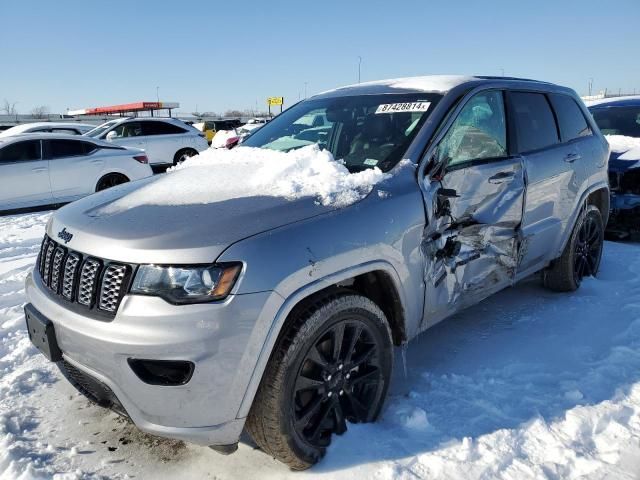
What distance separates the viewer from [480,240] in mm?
3152

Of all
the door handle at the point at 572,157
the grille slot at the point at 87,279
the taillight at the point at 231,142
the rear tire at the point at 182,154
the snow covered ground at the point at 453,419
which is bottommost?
the snow covered ground at the point at 453,419

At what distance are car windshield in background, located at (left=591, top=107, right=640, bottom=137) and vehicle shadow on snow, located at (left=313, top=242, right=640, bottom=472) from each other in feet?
11.9

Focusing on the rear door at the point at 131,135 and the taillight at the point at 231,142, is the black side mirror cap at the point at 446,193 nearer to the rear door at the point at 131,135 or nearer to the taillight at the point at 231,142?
the taillight at the point at 231,142

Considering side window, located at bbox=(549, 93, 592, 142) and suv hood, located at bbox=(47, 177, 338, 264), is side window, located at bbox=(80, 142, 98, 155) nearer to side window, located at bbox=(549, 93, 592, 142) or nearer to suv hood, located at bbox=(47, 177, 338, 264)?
suv hood, located at bbox=(47, 177, 338, 264)

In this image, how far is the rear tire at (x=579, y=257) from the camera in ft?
14.1

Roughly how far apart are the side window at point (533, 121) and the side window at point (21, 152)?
7783 millimetres

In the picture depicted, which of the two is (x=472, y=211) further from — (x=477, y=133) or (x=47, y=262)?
(x=47, y=262)

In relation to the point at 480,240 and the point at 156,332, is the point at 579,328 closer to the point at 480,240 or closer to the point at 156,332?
the point at 480,240

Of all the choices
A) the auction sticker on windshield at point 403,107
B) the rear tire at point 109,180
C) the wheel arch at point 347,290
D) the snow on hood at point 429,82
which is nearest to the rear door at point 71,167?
the rear tire at point 109,180

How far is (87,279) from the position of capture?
2184 millimetres

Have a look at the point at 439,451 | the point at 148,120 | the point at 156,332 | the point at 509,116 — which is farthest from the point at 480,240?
the point at 148,120

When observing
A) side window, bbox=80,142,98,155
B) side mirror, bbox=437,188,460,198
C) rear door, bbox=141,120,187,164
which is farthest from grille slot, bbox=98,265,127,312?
rear door, bbox=141,120,187,164

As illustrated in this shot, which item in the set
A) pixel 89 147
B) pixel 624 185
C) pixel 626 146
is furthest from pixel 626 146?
pixel 89 147

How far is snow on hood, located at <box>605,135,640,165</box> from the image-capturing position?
6.05 m
